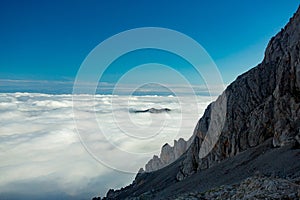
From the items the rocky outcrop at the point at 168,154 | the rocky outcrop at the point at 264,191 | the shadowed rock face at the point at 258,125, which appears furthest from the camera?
the rocky outcrop at the point at 168,154

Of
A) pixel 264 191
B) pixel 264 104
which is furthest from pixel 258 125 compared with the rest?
pixel 264 191

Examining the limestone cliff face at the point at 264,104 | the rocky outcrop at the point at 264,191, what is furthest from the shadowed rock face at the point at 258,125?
the rocky outcrop at the point at 264,191

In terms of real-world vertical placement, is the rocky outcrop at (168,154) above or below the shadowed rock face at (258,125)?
above

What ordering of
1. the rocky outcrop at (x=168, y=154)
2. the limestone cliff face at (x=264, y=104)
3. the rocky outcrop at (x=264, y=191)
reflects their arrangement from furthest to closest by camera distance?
the rocky outcrop at (x=168, y=154), the limestone cliff face at (x=264, y=104), the rocky outcrop at (x=264, y=191)

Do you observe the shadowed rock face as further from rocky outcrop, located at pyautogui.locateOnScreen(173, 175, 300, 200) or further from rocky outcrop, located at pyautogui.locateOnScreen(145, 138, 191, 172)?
rocky outcrop, located at pyautogui.locateOnScreen(145, 138, 191, 172)

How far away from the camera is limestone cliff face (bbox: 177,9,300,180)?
5128 centimetres

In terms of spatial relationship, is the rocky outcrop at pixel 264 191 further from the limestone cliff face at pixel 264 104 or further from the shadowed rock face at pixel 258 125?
the limestone cliff face at pixel 264 104

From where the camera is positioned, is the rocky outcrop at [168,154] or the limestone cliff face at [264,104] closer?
the limestone cliff face at [264,104]

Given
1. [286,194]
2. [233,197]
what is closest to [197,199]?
[233,197]

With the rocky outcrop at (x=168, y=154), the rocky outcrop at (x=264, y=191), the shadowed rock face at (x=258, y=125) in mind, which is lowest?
the rocky outcrop at (x=264, y=191)

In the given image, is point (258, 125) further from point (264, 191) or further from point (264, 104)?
point (264, 191)

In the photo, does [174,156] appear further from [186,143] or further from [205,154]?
[205,154]

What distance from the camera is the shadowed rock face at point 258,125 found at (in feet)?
150

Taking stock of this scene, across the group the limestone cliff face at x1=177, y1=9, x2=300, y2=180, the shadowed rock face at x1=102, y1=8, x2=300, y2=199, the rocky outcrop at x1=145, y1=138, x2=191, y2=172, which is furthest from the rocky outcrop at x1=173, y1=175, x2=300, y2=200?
the rocky outcrop at x1=145, y1=138, x2=191, y2=172
